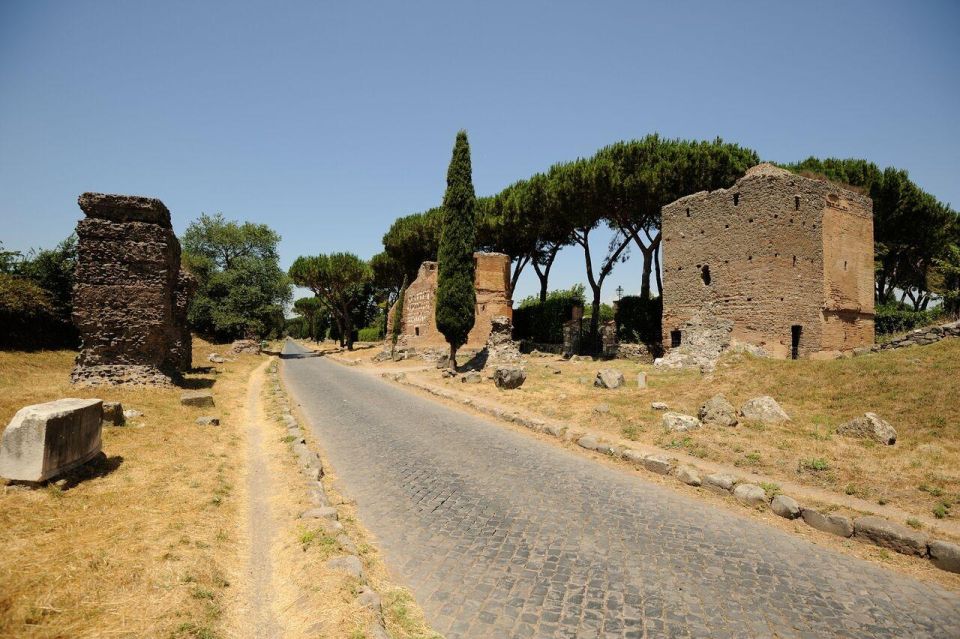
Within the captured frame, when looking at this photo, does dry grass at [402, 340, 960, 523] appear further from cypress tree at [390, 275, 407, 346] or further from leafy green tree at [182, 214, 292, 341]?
leafy green tree at [182, 214, 292, 341]

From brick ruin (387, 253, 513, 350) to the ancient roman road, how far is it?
18.7m

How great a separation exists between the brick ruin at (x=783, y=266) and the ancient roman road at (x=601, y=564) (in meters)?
14.8

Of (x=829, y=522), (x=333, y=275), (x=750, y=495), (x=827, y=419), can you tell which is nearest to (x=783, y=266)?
(x=827, y=419)

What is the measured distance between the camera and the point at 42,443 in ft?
17.5

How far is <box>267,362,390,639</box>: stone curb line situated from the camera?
3.54m

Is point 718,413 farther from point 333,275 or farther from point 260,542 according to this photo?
point 333,275

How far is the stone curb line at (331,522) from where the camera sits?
3.54 m

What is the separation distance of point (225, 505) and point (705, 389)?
1159 centimetres

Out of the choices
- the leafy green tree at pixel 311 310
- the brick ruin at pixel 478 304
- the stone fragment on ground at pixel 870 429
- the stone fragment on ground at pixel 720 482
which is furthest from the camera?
the leafy green tree at pixel 311 310

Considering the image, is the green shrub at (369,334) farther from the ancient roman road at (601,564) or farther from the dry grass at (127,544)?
the ancient roman road at (601,564)

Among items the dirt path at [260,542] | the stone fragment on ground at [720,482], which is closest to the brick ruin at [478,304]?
the dirt path at [260,542]

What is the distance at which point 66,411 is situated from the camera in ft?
18.9

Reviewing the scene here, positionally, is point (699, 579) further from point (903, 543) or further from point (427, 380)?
point (427, 380)

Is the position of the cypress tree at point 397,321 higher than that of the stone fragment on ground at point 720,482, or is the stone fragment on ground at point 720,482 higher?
the cypress tree at point 397,321
